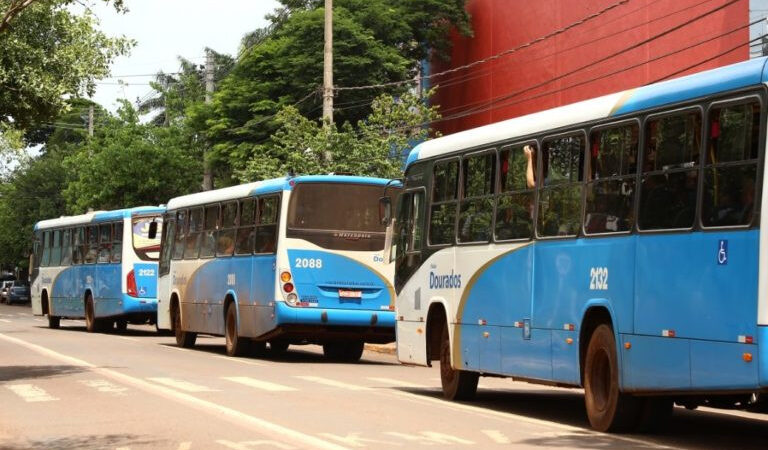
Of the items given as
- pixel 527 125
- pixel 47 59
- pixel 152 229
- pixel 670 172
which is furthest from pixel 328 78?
pixel 670 172

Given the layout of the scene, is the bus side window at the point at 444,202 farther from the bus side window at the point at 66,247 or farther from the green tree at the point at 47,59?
the bus side window at the point at 66,247

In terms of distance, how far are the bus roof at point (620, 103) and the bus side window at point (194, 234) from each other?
39.9 ft

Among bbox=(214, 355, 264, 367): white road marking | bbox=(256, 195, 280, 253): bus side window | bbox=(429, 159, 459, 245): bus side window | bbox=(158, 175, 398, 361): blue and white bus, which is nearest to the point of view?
bbox=(429, 159, 459, 245): bus side window

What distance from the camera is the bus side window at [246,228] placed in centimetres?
2656

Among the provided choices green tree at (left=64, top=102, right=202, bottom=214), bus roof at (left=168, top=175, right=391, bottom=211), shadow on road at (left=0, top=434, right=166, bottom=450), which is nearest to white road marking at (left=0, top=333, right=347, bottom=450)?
shadow on road at (left=0, top=434, right=166, bottom=450)

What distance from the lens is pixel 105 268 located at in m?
38.6

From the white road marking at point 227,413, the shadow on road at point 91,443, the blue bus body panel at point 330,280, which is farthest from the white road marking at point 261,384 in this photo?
the shadow on road at point 91,443

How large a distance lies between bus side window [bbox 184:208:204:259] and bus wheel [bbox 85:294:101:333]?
9331 millimetres

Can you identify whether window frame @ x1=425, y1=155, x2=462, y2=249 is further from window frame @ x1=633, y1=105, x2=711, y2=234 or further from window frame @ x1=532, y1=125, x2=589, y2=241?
window frame @ x1=633, y1=105, x2=711, y2=234

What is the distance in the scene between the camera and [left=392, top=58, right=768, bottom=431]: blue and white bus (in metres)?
11.3

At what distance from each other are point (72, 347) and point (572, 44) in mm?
20332

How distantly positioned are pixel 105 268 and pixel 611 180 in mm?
26810

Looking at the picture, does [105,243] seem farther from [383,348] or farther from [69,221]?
[383,348]

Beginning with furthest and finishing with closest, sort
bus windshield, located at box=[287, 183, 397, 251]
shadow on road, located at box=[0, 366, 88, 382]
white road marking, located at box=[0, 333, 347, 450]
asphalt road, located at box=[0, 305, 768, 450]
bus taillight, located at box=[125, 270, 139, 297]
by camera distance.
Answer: bus taillight, located at box=[125, 270, 139, 297] < bus windshield, located at box=[287, 183, 397, 251] < shadow on road, located at box=[0, 366, 88, 382] < asphalt road, located at box=[0, 305, 768, 450] < white road marking, located at box=[0, 333, 347, 450]
